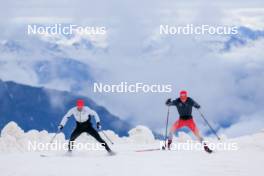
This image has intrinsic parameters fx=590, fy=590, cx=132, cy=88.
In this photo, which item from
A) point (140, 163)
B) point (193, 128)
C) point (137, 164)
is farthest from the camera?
point (193, 128)

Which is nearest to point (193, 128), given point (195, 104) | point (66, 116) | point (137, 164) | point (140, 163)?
point (195, 104)

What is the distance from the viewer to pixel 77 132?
1983 cm

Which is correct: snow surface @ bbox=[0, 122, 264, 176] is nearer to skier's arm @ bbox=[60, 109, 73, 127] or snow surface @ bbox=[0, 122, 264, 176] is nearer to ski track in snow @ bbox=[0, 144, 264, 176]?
ski track in snow @ bbox=[0, 144, 264, 176]

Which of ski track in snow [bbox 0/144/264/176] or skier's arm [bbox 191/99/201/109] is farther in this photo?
skier's arm [bbox 191/99/201/109]

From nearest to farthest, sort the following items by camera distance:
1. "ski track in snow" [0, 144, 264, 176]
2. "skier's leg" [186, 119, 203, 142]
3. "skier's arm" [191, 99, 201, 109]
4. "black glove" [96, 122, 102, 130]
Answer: "ski track in snow" [0, 144, 264, 176]
"black glove" [96, 122, 102, 130]
"skier's arm" [191, 99, 201, 109]
"skier's leg" [186, 119, 203, 142]

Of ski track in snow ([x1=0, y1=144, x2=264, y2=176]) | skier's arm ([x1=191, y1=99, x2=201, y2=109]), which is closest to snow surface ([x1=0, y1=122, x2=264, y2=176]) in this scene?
ski track in snow ([x1=0, y1=144, x2=264, y2=176])

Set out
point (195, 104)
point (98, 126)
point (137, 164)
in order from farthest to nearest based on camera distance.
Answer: point (195, 104)
point (98, 126)
point (137, 164)

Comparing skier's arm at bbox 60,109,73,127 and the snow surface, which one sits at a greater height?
skier's arm at bbox 60,109,73,127

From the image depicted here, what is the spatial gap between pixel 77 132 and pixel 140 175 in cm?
455

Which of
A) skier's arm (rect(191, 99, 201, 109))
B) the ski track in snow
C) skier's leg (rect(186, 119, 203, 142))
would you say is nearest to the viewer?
the ski track in snow

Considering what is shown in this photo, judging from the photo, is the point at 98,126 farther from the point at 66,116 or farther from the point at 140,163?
the point at 140,163

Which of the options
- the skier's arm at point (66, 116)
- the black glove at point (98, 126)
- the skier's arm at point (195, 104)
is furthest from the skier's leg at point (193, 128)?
the skier's arm at point (66, 116)

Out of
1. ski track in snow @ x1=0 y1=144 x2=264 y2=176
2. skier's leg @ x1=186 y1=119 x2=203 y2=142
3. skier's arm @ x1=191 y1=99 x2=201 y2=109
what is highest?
skier's arm @ x1=191 y1=99 x2=201 y2=109

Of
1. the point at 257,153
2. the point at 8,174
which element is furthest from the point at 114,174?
the point at 257,153
